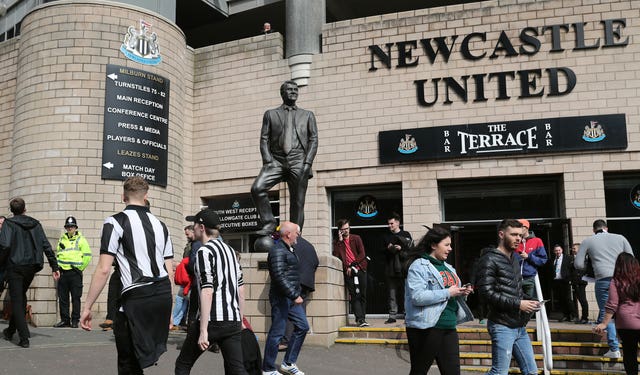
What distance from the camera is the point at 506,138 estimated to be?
Result: 14.3 m

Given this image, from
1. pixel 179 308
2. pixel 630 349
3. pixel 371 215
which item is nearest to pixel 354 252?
pixel 179 308

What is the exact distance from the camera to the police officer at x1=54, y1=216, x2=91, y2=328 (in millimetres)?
10836

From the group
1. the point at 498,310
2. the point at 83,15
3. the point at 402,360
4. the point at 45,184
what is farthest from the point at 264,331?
the point at 83,15

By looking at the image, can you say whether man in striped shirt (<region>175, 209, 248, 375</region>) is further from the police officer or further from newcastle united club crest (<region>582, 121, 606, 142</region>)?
newcastle united club crest (<region>582, 121, 606, 142</region>)

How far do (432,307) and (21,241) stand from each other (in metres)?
5.55

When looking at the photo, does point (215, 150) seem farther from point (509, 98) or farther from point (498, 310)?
point (498, 310)

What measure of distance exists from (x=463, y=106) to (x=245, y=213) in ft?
20.2

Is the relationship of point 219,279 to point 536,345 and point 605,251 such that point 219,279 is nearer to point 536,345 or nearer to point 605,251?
point 536,345

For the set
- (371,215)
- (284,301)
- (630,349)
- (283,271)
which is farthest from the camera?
(371,215)

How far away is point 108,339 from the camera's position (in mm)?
9039

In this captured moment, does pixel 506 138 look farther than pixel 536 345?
Yes

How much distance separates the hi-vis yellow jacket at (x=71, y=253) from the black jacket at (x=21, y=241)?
110 inches

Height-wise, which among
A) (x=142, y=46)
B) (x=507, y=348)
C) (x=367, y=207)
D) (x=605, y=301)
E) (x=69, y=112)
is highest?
(x=142, y=46)

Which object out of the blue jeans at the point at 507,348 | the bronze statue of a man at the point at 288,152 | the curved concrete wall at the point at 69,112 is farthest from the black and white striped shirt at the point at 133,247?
the curved concrete wall at the point at 69,112
